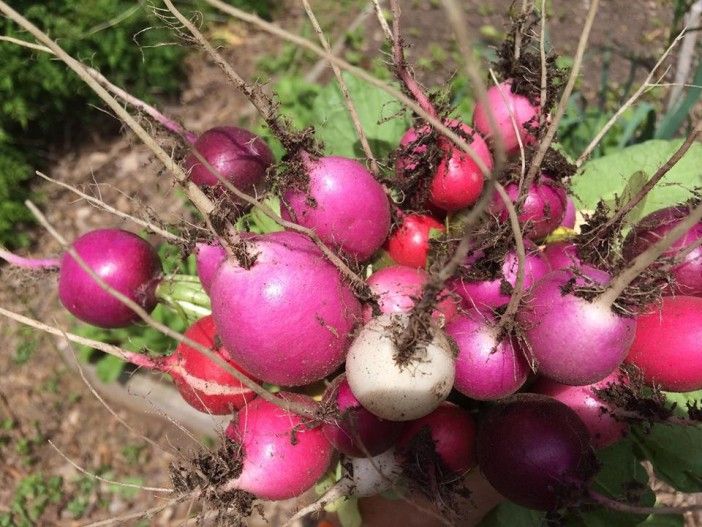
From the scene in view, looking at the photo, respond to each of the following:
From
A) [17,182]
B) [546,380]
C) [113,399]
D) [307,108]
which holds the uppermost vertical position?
[546,380]

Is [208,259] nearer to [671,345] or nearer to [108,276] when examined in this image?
[108,276]

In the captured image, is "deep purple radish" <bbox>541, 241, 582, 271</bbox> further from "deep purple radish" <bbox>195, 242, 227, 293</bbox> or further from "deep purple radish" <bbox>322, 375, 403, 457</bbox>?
"deep purple radish" <bbox>195, 242, 227, 293</bbox>

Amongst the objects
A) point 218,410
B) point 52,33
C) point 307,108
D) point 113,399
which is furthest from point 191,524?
point 52,33

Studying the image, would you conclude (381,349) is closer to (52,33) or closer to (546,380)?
(546,380)

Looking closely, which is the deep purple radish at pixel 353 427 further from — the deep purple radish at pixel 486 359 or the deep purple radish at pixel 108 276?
the deep purple radish at pixel 108 276

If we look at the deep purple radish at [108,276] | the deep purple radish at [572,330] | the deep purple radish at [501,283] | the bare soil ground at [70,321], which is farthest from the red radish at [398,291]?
the bare soil ground at [70,321]

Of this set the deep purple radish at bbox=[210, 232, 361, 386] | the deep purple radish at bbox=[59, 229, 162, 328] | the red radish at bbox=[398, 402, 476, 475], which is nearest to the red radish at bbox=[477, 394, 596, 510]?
the red radish at bbox=[398, 402, 476, 475]
